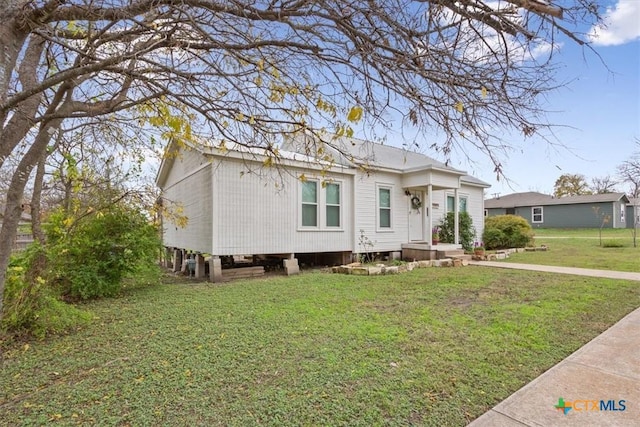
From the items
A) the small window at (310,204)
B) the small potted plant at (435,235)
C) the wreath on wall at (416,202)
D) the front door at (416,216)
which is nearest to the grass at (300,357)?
the small window at (310,204)

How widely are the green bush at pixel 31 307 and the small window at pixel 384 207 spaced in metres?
8.41

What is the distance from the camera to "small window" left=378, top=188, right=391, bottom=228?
10.9 meters

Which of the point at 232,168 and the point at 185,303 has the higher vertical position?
the point at 232,168

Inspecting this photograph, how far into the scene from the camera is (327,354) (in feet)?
10.6

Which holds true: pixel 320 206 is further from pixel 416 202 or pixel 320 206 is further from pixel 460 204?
pixel 460 204

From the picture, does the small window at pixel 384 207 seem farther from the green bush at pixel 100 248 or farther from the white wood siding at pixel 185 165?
the green bush at pixel 100 248

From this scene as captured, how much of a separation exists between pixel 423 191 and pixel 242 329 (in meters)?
9.45

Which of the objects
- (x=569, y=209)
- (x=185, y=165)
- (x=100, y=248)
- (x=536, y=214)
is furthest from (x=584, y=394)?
(x=536, y=214)

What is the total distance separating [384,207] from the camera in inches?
432

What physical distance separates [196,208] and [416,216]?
734 cm

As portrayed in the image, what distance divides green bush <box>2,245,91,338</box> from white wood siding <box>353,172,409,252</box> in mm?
7347

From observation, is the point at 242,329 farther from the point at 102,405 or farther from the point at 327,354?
the point at 102,405

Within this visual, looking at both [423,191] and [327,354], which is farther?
[423,191]

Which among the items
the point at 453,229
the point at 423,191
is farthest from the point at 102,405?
the point at 453,229
